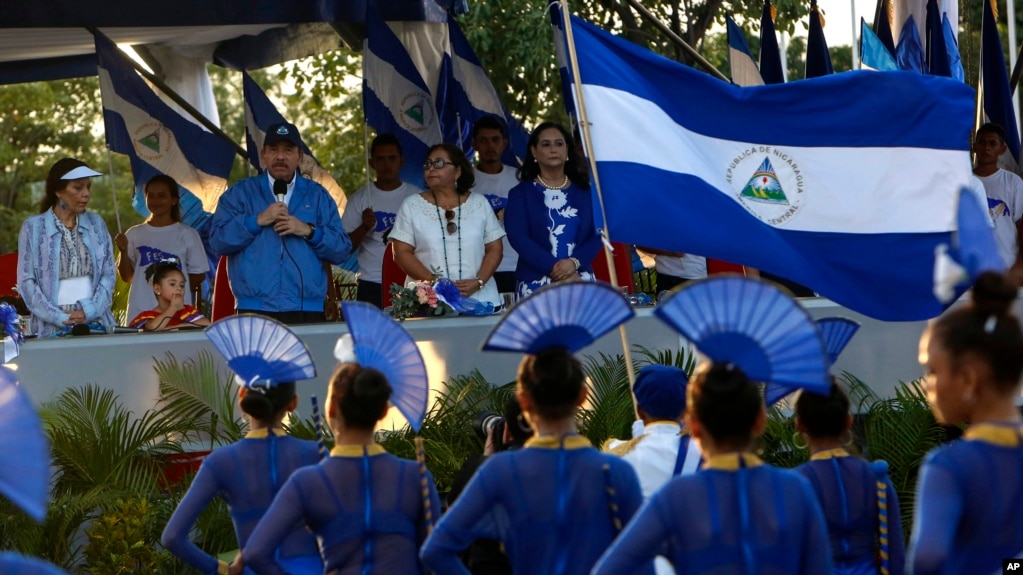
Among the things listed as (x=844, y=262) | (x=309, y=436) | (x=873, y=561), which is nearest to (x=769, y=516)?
(x=873, y=561)

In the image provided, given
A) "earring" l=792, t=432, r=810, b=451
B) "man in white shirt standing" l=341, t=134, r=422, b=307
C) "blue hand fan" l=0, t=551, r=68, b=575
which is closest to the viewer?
"blue hand fan" l=0, t=551, r=68, b=575

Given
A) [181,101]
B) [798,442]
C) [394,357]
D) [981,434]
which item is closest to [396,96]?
[181,101]

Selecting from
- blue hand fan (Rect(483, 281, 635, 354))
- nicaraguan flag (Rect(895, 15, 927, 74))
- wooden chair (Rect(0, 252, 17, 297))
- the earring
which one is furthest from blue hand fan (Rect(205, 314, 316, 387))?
wooden chair (Rect(0, 252, 17, 297))

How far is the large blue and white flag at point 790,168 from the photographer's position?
23.3 feet

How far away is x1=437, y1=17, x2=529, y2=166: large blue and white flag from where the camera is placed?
42.5ft

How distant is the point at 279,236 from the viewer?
904cm

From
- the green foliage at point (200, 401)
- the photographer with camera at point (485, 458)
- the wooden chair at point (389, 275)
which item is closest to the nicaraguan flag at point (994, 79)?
the wooden chair at point (389, 275)

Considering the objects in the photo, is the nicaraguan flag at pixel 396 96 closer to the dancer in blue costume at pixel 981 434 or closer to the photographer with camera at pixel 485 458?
the photographer with camera at pixel 485 458

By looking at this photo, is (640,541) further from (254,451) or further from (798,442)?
(798,442)

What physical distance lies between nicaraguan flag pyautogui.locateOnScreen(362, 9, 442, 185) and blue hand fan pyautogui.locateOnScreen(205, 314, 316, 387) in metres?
6.82

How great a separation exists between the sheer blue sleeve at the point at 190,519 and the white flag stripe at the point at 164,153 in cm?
812

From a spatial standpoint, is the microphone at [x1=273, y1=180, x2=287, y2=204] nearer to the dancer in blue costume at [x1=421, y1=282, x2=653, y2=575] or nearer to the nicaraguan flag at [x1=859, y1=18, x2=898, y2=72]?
the nicaraguan flag at [x1=859, y1=18, x2=898, y2=72]

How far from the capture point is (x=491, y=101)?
13102 mm

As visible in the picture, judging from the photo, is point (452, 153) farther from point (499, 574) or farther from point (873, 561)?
point (873, 561)
